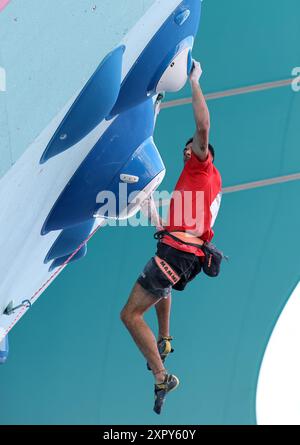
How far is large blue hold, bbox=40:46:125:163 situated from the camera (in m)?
2.71

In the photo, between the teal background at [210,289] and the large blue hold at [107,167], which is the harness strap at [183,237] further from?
the teal background at [210,289]

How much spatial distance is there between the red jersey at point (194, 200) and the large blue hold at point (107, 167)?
484 millimetres

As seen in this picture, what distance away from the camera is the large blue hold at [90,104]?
2.71 meters

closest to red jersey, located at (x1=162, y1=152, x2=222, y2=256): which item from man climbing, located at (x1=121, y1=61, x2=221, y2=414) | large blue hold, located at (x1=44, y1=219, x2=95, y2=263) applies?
man climbing, located at (x1=121, y1=61, x2=221, y2=414)

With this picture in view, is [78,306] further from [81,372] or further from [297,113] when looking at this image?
[297,113]

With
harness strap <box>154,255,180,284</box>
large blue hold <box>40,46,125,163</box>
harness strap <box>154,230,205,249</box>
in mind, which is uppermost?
harness strap <box>154,230,205,249</box>

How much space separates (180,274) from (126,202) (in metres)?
0.66

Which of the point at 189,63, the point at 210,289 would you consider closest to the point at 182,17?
the point at 189,63

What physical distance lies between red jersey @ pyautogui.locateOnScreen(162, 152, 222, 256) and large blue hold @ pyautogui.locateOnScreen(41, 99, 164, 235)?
484 millimetres

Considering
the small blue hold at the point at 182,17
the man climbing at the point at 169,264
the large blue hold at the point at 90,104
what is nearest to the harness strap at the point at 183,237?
the man climbing at the point at 169,264

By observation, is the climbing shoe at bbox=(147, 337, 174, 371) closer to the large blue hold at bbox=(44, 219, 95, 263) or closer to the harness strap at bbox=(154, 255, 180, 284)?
the harness strap at bbox=(154, 255, 180, 284)

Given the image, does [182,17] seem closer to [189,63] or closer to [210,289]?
[189,63]

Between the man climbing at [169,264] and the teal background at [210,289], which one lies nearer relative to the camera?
the man climbing at [169,264]

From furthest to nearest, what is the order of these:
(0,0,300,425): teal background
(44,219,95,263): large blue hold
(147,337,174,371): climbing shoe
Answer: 1. (0,0,300,425): teal background
2. (147,337,174,371): climbing shoe
3. (44,219,95,263): large blue hold
